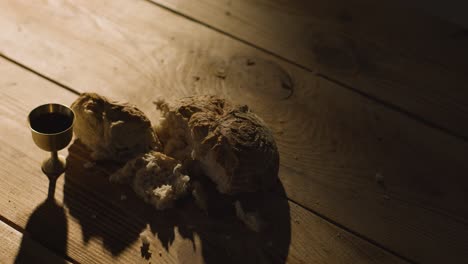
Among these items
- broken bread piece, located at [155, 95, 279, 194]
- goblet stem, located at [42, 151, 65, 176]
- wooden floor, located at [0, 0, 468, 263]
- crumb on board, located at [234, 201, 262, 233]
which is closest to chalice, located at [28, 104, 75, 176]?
goblet stem, located at [42, 151, 65, 176]

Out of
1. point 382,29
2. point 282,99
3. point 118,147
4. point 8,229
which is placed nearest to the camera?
point 8,229

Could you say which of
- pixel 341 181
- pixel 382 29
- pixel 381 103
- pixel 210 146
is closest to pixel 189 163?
pixel 210 146

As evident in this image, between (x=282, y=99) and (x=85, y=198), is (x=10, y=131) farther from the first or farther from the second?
(x=282, y=99)

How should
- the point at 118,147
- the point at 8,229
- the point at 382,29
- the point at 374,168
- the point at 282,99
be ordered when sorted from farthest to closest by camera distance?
the point at 382,29 → the point at 282,99 → the point at 374,168 → the point at 118,147 → the point at 8,229

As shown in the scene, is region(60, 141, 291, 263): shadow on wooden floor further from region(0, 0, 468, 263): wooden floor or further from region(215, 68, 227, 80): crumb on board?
region(215, 68, 227, 80): crumb on board

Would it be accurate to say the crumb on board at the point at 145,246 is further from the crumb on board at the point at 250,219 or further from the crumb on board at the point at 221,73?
the crumb on board at the point at 221,73

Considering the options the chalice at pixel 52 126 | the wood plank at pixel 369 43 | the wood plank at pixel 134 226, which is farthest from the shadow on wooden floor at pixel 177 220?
the wood plank at pixel 369 43

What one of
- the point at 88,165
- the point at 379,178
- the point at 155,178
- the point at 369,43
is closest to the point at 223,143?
the point at 155,178
